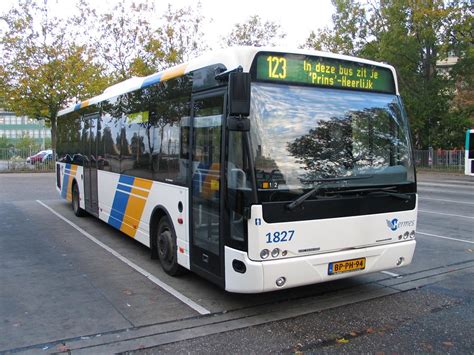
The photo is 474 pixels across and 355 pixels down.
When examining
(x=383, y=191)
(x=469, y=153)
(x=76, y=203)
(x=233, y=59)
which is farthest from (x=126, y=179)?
(x=469, y=153)

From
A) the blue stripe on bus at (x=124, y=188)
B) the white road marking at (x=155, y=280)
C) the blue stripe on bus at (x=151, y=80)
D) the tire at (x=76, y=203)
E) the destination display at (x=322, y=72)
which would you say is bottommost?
the white road marking at (x=155, y=280)

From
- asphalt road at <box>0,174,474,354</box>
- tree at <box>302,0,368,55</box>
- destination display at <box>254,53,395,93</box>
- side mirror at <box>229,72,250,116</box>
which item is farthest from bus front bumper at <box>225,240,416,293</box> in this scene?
tree at <box>302,0,368,55</box>

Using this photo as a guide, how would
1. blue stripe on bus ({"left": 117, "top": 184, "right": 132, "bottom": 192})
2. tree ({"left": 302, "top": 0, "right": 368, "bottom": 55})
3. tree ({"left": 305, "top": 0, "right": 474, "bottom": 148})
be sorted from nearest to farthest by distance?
1. blue stripe on bus ({"left": 117, "top": 184, "right": 132, "bottom": 192})
2. tree ({"left": 305, "top": 0, "right": 474, "bottom": 148})
3. tree ({"left": 302, "top": 0, "right": 368, "bottom": 55})

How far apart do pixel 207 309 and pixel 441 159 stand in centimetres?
3407

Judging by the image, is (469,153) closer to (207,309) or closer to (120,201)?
(120,201)

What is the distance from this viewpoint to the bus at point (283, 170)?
186 inches

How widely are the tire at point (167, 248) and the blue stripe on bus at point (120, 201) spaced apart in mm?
1518

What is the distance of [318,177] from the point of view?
4973 mm

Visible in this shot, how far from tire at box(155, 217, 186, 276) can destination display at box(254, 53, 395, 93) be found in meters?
2.64

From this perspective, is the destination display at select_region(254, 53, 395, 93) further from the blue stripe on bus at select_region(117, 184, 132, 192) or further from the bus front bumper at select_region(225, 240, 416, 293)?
the blue stripe on bus at select_region(117, 184, 132, 192)

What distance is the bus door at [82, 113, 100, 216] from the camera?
10312 millimetres

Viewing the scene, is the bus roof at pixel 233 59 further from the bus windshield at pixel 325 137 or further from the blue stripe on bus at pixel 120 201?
the blue stripe on bus at pixel 120 201

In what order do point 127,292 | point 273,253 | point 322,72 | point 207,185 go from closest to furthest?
point 273,253 < point 322,72 < point 207,185 < point 127,292

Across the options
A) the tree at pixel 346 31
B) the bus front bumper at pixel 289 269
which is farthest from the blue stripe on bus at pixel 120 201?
the tree at pixel 346 31
